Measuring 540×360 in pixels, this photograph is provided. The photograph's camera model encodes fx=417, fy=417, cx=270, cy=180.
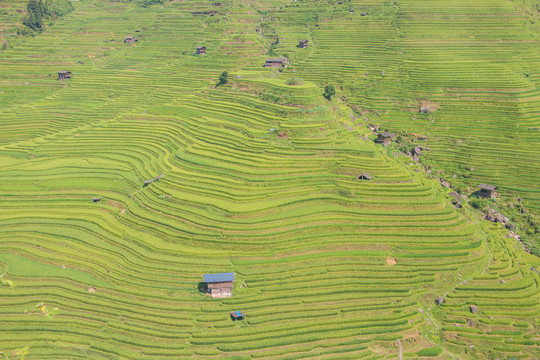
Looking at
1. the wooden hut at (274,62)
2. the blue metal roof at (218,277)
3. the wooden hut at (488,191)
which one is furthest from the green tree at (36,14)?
the wooden hut at (488,191)

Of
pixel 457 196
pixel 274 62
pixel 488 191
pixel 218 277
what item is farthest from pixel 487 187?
pixel 274 62

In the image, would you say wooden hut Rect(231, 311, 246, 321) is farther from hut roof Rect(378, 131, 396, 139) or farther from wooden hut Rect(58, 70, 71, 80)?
wooden hut Rect(58, 70, 71, 80)

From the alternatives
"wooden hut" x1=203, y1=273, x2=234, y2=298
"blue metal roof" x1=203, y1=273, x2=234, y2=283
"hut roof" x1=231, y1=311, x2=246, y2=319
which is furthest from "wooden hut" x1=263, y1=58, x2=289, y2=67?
"hut roof" x1=231, y1=311, x2=246, y2=319

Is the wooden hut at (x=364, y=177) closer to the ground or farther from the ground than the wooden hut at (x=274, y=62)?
closer to the ground

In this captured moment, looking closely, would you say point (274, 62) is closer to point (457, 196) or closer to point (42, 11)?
point (457, 196)

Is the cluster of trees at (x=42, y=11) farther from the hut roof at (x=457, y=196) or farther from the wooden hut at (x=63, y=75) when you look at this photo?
the hut roof at (x=457, y=196)

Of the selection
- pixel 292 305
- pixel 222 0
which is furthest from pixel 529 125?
pixel 222 0
